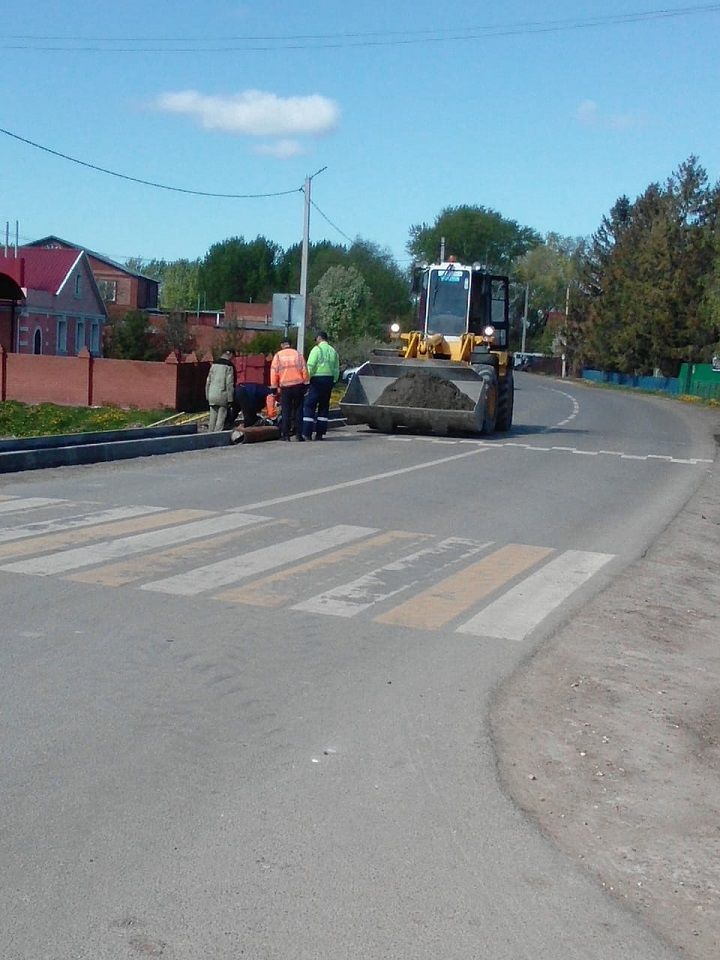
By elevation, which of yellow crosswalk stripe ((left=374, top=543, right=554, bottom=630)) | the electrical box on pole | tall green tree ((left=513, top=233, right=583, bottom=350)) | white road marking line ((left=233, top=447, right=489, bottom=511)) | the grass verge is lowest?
the grass verge

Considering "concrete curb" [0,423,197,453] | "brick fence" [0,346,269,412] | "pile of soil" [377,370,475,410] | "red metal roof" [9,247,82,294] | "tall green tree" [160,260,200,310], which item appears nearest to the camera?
"concrete curb" [0,423,197,453]

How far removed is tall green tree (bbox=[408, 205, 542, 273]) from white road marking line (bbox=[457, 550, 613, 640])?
395ft

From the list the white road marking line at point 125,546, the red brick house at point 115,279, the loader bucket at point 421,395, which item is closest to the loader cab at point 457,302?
the loader bucket at point 421,395

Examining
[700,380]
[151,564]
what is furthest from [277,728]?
[700,380]

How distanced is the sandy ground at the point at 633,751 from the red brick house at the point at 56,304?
1980 inches

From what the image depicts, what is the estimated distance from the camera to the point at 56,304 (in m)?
61.6

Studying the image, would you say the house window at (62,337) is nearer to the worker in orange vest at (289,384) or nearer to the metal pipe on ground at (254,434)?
the metal pipe on ground at (254,434)

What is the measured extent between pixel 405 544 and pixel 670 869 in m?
6.72

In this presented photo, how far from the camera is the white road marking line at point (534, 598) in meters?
8.23

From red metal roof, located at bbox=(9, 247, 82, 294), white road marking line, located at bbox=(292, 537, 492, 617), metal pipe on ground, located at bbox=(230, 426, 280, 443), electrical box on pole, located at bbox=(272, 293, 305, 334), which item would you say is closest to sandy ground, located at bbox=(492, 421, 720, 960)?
white road marking line, located at bbox=(292, 537, 492, 617)

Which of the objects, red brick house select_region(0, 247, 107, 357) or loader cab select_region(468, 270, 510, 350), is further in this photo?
red brick house select_region(0, 247, 107, 357)

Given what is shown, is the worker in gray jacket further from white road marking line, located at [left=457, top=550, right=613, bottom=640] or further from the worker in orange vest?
white road marking line, located at [left=457, top=550, right=613, bottom=640]

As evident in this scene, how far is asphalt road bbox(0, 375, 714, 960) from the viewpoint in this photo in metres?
4.01

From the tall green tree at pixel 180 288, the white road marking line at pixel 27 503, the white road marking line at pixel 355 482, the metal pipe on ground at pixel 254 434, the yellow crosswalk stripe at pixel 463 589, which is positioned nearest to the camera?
the yellow crosswalk stripe at pixel 463 589
